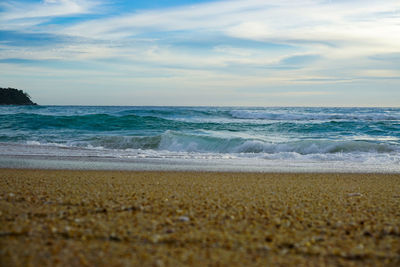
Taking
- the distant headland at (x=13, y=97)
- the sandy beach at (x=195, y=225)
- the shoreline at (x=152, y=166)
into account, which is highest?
the distant headland at (x=13, y=97)

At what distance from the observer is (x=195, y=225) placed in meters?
3.30

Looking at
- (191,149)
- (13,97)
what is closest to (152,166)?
(191,149)

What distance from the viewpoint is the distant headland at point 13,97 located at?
3219 inches

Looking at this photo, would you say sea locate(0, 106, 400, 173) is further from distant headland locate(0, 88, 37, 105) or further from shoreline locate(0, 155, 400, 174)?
distant headland locate(0, 88, 37, 105)

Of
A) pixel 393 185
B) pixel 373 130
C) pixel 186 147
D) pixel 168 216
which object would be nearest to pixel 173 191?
pixel 168 216

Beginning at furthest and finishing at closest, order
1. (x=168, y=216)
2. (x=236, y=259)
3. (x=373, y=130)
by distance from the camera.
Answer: (x=373, y=130) → (x=168, y=216) → (x=236, y=259)

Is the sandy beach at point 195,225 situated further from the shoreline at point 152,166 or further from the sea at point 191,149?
the sea at point 191,149

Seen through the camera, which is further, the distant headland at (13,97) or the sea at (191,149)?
the distant headland at (13,97)

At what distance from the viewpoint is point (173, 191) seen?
5.07 m

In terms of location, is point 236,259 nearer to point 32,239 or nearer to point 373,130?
point 32,239

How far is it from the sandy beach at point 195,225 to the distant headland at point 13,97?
8691 centimetres

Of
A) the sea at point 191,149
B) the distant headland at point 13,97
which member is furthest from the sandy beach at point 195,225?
the distant headland at point 13,97

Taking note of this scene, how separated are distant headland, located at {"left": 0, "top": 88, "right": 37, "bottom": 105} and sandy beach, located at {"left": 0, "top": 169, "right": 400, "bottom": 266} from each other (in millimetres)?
86906

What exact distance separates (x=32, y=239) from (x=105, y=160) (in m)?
7.25
